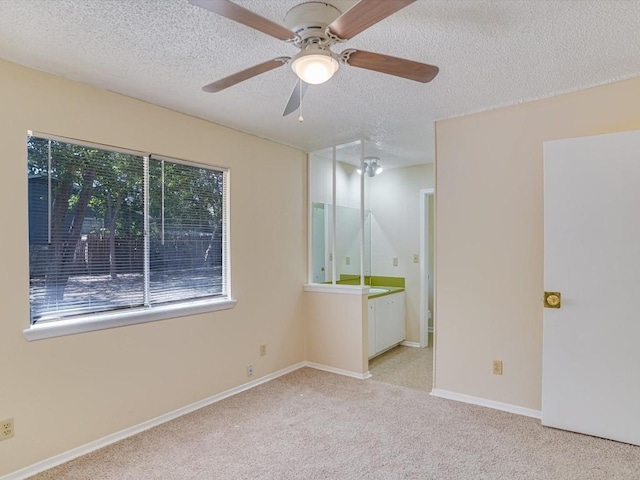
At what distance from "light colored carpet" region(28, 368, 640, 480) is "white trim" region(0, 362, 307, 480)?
0.18 ft

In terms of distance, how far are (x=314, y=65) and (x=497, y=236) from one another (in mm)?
2075

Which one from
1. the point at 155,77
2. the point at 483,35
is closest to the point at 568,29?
the point at 483,35

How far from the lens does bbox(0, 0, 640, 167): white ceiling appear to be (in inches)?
68.4

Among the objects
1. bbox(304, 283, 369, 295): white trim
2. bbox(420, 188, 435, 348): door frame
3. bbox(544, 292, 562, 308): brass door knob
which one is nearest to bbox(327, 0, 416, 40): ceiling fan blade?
bbox(544, 292, 562, 308): brass door knob

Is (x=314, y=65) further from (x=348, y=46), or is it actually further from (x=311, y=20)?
(x=348, y=46)

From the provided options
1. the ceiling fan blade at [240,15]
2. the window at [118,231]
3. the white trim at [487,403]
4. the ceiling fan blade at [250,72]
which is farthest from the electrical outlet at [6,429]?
the white trim at [487,403]

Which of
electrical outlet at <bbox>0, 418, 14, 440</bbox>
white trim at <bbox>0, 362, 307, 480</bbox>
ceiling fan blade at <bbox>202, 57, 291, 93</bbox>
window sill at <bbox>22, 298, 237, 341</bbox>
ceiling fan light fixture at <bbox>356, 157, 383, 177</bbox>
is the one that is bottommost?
white trim at <bbox>0, 362, 307, 480</bbox>

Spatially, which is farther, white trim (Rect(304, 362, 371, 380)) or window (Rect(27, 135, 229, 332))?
white trim (Rect(304, 362, 371, 380))

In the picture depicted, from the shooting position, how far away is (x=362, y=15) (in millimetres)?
1410

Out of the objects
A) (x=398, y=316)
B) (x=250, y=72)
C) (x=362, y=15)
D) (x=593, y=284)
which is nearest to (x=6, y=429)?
(x=250, y=72)

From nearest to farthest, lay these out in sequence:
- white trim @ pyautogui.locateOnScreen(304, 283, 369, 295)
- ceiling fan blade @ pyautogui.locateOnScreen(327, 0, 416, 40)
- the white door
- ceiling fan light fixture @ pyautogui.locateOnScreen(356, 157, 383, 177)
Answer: ceiling fan blade @ pyautogui.locateOnScreen(327, 0, 416, 40)
the white door
white trim @ pyautogui.locateOnScreen(304, 283, 369, 295)
ceiling fan light fixture @ pyautogui.locateOnScreen(356, 157, 383, 177)

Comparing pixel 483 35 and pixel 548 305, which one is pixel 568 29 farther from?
pixel 548 305

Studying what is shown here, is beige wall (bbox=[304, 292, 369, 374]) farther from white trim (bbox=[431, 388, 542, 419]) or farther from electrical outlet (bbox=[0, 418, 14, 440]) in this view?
electrical outlet (bbox=[0, 418, 14, 440])

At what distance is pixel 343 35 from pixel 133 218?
2.01 metres
